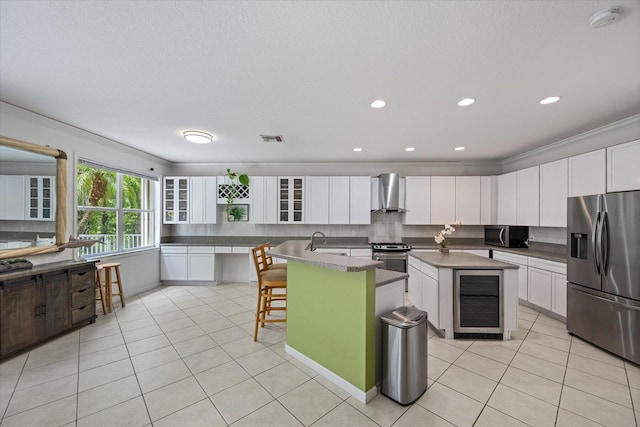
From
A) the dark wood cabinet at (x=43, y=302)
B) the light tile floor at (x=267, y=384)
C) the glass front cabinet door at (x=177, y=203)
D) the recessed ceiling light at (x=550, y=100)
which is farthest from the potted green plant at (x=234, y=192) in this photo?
the recessed ceiling light at (x=550, y=100)

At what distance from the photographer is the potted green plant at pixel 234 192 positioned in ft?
17.2

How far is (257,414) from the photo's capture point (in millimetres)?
1796

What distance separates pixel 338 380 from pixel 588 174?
13.3 ft

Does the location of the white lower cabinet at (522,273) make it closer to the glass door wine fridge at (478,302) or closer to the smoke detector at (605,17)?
the glass door wine fridge at (478,302)

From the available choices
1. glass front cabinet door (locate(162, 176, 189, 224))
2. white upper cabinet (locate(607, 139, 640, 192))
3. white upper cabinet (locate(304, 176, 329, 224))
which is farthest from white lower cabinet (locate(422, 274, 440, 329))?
glass front cabinet door (locate(162, 176, 189, 224))

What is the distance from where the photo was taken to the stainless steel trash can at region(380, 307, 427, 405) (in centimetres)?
188

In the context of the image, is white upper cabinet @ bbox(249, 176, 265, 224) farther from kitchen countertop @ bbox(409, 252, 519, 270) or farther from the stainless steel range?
kitchen countertop @ bbox(409, 252, 519, 270)

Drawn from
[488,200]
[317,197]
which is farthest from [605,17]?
[317,197]

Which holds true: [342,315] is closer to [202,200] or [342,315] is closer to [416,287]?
[416,287]

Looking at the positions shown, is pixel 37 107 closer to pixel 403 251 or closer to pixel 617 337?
pixel 403 251

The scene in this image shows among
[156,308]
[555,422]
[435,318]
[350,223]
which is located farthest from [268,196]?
[555,422]

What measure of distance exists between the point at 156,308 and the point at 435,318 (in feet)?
13.3

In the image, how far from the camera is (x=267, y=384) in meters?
2.12

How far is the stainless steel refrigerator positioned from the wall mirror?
253 inches
